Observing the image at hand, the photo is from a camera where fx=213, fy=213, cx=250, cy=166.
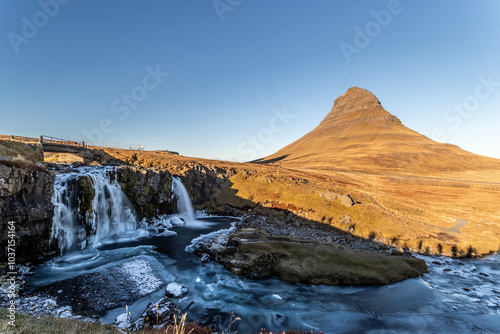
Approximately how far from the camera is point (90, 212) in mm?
32281

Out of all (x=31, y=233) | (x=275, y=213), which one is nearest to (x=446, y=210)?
(x=275, y=213)

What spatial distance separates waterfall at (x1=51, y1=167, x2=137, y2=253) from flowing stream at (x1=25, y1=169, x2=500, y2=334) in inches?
6.1

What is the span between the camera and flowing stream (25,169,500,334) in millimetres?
17828

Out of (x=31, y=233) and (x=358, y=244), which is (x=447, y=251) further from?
(x=31, y=233)

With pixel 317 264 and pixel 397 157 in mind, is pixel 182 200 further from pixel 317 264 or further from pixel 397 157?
pixel 397 157

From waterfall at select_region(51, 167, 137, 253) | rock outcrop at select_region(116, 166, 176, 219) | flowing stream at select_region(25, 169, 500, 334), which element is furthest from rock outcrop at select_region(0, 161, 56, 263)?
rock outcrop at select_region(116, 166, 176, 219)

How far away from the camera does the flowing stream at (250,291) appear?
17828 mm

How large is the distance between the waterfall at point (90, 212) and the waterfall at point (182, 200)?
11364 mm

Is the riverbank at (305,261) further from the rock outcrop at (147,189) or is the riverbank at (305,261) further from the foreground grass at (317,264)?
the rock outcrop at (147,189)

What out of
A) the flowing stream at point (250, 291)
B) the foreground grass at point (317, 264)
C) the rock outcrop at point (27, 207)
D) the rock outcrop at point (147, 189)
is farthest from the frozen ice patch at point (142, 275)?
the rock outcrop at point (147, 189)

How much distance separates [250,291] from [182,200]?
112 ft

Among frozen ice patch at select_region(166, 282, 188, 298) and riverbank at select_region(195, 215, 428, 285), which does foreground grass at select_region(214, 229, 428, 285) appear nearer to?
riverbank at select_region(195, 215, 428, 285)

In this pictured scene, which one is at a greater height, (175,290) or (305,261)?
(305,261)

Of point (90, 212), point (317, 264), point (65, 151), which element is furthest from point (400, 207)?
point (65, 151)
